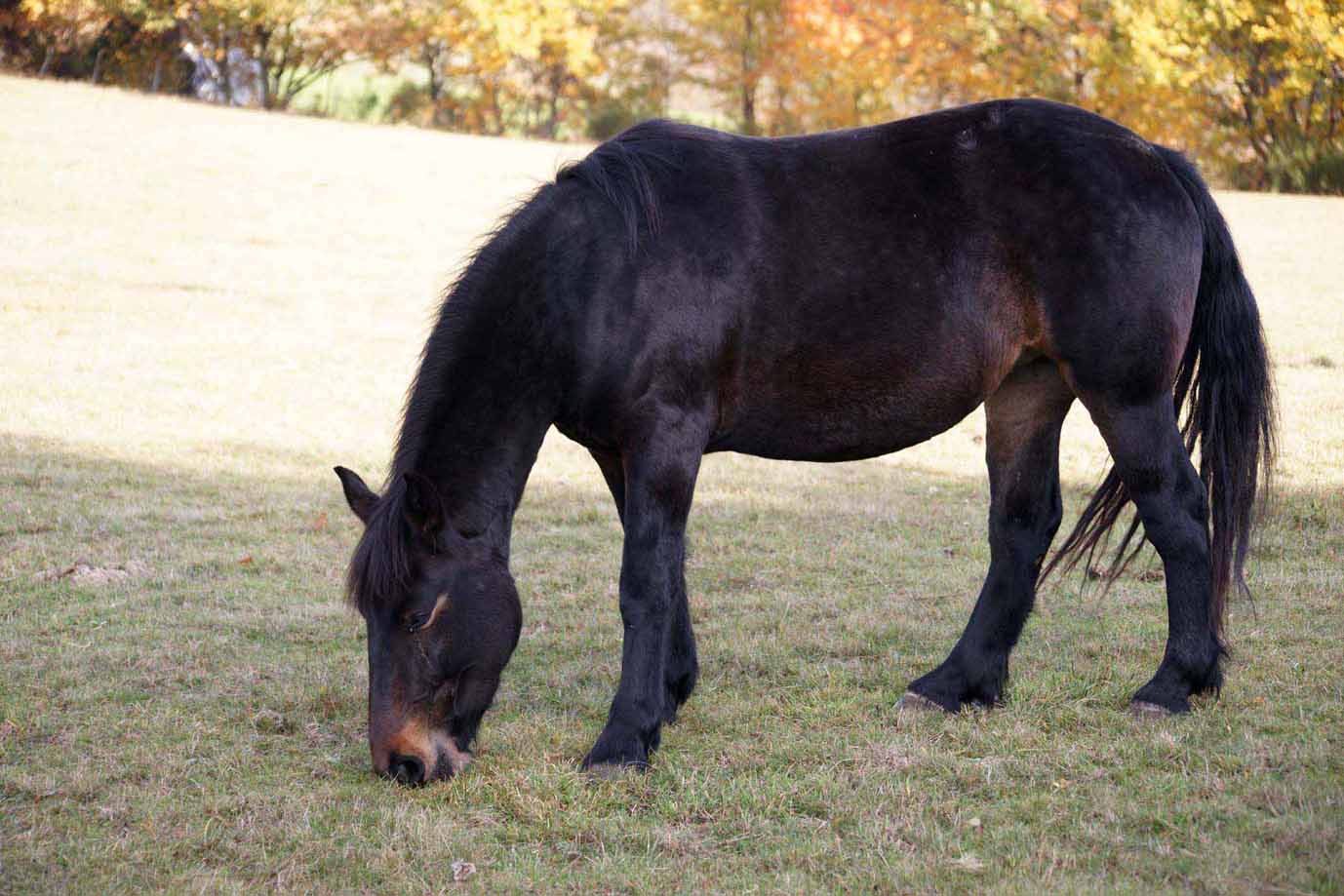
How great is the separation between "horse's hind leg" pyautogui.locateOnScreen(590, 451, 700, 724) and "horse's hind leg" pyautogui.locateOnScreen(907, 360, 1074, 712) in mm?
840

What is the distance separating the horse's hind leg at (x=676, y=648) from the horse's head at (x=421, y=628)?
738 millimetres

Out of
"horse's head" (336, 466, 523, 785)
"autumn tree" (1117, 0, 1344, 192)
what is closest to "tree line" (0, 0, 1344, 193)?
"autumn tree" (1117, 0, 1344, 192)

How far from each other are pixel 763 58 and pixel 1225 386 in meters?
30.5

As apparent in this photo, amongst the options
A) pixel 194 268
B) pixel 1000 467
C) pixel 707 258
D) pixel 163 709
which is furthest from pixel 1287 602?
pixel 194 268

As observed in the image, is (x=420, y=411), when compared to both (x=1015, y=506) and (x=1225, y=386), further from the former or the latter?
(x=1225, y=386)

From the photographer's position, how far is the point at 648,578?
172 inches

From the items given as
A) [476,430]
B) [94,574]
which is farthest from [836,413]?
[94,574]

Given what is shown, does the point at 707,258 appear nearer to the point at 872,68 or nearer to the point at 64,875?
the point at 64,875

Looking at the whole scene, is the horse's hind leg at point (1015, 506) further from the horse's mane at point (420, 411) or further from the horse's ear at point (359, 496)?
the horse's ear at point (359, 496)

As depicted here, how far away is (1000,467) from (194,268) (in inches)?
531

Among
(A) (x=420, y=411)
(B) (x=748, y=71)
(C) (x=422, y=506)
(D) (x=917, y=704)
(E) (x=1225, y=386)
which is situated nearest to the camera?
(C) (x=422, y=506)

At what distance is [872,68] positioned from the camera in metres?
30.8

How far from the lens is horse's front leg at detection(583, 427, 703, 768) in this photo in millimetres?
4328

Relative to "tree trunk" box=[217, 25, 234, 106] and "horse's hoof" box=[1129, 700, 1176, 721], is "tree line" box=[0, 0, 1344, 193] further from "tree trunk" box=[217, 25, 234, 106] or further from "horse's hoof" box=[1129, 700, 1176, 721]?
"horse's hoof" box=[1129, 700, 1176, 721]
